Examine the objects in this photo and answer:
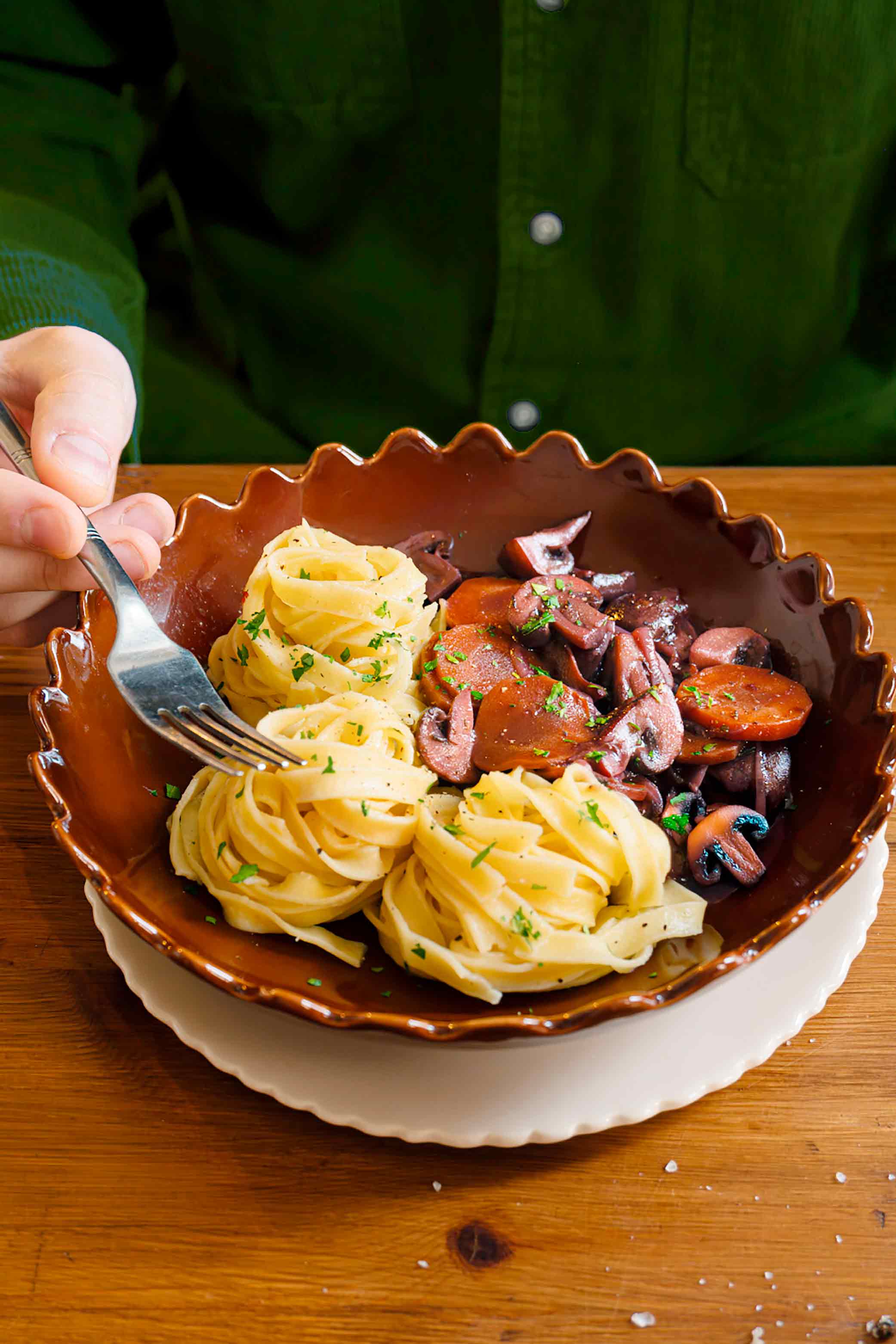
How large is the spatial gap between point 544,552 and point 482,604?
8.5 inches

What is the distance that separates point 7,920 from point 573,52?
2.93 metres

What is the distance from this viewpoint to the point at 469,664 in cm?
232

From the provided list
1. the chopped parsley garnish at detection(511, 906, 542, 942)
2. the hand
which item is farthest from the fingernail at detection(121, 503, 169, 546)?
the chopped parsley garnish at detection(511, 906, 542, 942)

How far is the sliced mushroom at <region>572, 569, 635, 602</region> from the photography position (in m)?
2.53

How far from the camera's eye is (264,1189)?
5.38 feet

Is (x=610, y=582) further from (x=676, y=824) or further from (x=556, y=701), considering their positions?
(x=676, y=824)

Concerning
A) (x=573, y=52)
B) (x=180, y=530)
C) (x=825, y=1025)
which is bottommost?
(x=825, y=1025)

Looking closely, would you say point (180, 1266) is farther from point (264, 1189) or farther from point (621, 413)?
point (621, 413)

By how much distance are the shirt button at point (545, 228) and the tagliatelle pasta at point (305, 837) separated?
2.09 metres

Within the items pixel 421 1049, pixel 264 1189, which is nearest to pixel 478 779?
pixel 421 1049

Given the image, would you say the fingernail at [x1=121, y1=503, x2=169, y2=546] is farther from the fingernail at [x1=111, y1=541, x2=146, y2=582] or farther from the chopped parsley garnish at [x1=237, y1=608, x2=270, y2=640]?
the chopped parsley garnish at [x1=237, y1=608, x2=270, y2=640]

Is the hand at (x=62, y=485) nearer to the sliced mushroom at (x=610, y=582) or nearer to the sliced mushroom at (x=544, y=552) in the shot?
the sliced mushroom at (x=544, y=552)

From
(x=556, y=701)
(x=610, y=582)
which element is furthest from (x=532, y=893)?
(x=610, y=582)

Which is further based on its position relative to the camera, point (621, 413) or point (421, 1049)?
point (621, 413)
